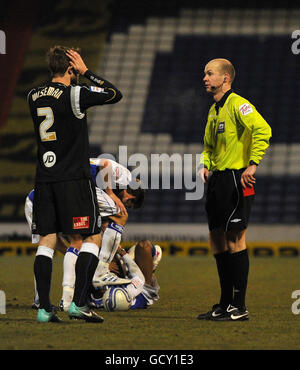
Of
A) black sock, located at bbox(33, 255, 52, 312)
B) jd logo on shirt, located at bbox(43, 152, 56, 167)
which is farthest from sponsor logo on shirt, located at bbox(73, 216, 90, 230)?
jd logo on shirt, located at bbox(43, 152, 56, 167)

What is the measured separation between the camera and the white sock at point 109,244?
6.19 meters

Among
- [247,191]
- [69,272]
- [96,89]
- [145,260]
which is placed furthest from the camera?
[145,260]

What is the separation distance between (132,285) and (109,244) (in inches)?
13.7

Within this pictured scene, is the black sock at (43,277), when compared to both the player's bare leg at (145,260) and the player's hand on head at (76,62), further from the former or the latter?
the player's bare leg at (145,260)

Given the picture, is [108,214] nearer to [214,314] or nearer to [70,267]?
[70,267]

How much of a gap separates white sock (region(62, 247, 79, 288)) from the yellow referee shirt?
1.22 m

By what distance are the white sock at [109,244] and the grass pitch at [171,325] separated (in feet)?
1.34

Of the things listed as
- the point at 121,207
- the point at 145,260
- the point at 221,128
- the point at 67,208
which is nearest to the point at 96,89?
the point at 67,208

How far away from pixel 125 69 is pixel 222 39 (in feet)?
7.62

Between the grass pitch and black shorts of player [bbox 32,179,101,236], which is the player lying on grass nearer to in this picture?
the grass pitch

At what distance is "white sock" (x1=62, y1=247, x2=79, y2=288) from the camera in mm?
5891

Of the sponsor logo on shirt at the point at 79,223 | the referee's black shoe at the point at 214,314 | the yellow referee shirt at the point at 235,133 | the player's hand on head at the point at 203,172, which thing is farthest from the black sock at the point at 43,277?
the yellow referee shirt at the point at 235,133

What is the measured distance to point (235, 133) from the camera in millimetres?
5367

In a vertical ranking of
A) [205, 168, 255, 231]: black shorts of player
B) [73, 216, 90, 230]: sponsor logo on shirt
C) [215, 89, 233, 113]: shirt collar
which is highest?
[215, 89, 233, 113]: shirt collar
